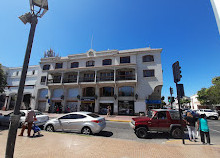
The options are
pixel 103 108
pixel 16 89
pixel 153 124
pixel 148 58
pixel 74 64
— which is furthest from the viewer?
pixel 16 89

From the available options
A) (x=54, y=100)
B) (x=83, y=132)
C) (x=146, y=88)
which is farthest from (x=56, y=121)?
(x=54, y=100)

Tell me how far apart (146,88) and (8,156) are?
791 inches

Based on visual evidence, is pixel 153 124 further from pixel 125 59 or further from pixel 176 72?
pixel 125 59

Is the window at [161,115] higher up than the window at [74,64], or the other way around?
the window at [74,64]

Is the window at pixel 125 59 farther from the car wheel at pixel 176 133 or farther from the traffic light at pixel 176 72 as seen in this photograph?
the car wheel at pixel 176 133

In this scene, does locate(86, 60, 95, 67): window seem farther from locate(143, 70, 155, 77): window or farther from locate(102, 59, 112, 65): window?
locate(143, 70, 155, 77): window

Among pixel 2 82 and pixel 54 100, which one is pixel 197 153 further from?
pixel 54 100

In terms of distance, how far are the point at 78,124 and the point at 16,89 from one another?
30387 mm

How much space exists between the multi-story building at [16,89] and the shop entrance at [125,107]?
20264mm

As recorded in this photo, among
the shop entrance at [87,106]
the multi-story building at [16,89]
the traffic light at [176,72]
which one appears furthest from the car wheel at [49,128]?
the multi-story building at [16,89]

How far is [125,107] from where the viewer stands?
68.9ft

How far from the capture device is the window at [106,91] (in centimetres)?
2223

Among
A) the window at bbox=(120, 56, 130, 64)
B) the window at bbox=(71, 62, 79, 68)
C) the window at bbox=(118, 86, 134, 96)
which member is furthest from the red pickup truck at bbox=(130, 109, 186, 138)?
the window at bbox=(71, 62, 79, 68)

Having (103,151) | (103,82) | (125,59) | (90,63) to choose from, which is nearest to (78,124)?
(103,151)
